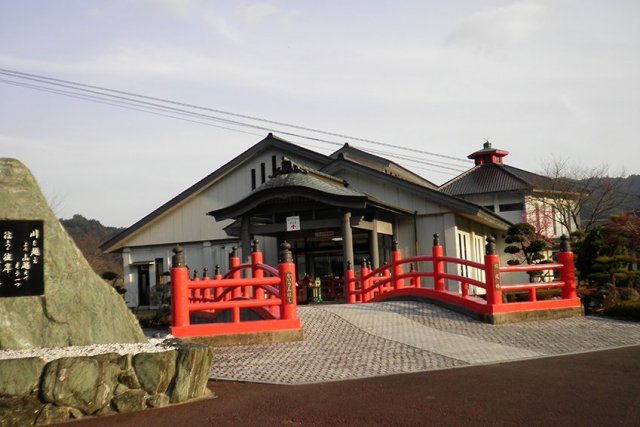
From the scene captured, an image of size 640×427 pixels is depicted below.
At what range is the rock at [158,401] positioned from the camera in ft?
21.1

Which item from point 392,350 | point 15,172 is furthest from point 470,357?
point 15,172

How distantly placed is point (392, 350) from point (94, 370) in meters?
4.57

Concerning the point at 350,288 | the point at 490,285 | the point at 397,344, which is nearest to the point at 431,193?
the point at 350,288

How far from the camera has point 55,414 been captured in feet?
19.6

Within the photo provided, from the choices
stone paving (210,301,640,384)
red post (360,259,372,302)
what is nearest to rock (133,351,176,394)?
stone paving (210,301,640,384)

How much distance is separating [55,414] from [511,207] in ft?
109

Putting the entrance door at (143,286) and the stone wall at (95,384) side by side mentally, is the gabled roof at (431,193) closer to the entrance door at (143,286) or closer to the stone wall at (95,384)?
the entrance door at (143,286)

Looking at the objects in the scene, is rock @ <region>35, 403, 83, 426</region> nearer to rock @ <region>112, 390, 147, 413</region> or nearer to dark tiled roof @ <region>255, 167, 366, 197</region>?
rock @ <region>112, 390, 147, 413</region>

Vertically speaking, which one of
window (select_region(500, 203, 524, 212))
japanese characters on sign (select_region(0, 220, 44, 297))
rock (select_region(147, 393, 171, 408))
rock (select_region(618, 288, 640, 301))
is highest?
window (select_region(500, 203, 524, 212))

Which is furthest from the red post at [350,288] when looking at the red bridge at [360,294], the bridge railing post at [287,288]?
the bridge railing post at [287,288]

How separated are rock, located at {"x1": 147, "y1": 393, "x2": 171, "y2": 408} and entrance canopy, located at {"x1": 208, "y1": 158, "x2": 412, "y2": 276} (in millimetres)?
10955

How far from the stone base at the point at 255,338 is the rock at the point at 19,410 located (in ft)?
13.6

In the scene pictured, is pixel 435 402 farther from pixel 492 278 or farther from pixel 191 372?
pixel 492 278

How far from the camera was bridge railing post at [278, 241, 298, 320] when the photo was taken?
1055 centimetres
